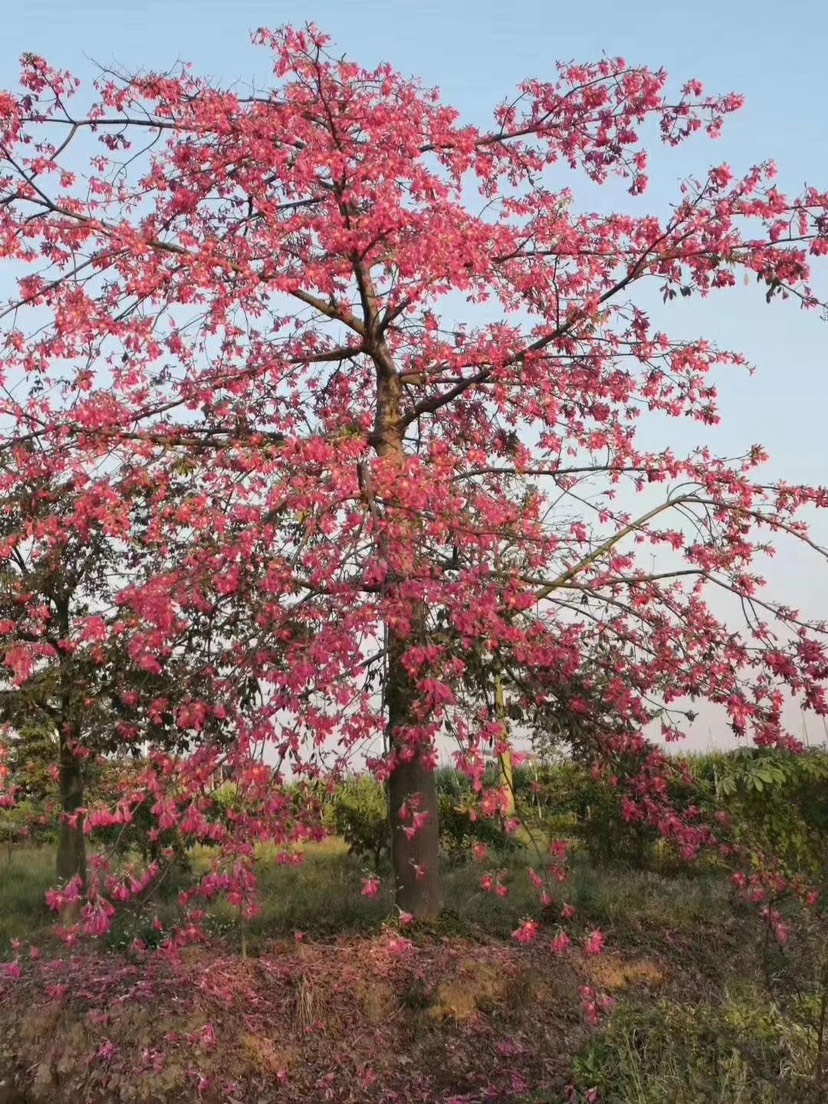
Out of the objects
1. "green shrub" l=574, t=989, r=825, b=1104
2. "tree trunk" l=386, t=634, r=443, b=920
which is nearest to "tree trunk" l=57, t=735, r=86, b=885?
"tree trunk" l=386, t=634, r=443, b=920

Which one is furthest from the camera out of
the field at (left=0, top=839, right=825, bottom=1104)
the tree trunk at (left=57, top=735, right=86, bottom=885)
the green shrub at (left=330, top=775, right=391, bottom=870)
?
the green shrub at (left=330, top=775, right=391, bottom=870)

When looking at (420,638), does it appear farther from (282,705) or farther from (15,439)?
(15,439)

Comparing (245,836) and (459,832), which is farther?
(459,832)

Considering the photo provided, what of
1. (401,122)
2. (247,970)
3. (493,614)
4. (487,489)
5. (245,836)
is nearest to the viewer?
(245,836)

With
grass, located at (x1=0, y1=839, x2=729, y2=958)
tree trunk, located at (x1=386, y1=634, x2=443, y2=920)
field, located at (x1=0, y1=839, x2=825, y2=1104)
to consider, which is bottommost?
field, located at (x1=0, y1=839, x2=825, y2=1104)

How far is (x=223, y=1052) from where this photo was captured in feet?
24.6

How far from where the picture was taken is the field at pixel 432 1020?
245 inches

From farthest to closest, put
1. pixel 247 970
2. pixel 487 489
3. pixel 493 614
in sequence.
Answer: pixel 487 489
pixel 247 970
pixel 493 614

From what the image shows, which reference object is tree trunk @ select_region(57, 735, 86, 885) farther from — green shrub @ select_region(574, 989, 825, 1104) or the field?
green shrub @ select_region(574, 989, 825, 1104)

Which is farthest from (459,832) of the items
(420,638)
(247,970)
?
(420,638)

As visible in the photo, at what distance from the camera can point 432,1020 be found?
8.22m

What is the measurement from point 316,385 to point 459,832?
24.1 feet

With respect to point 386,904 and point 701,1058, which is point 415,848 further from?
point 701,1058

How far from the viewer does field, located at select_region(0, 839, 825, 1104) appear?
6.23 m
